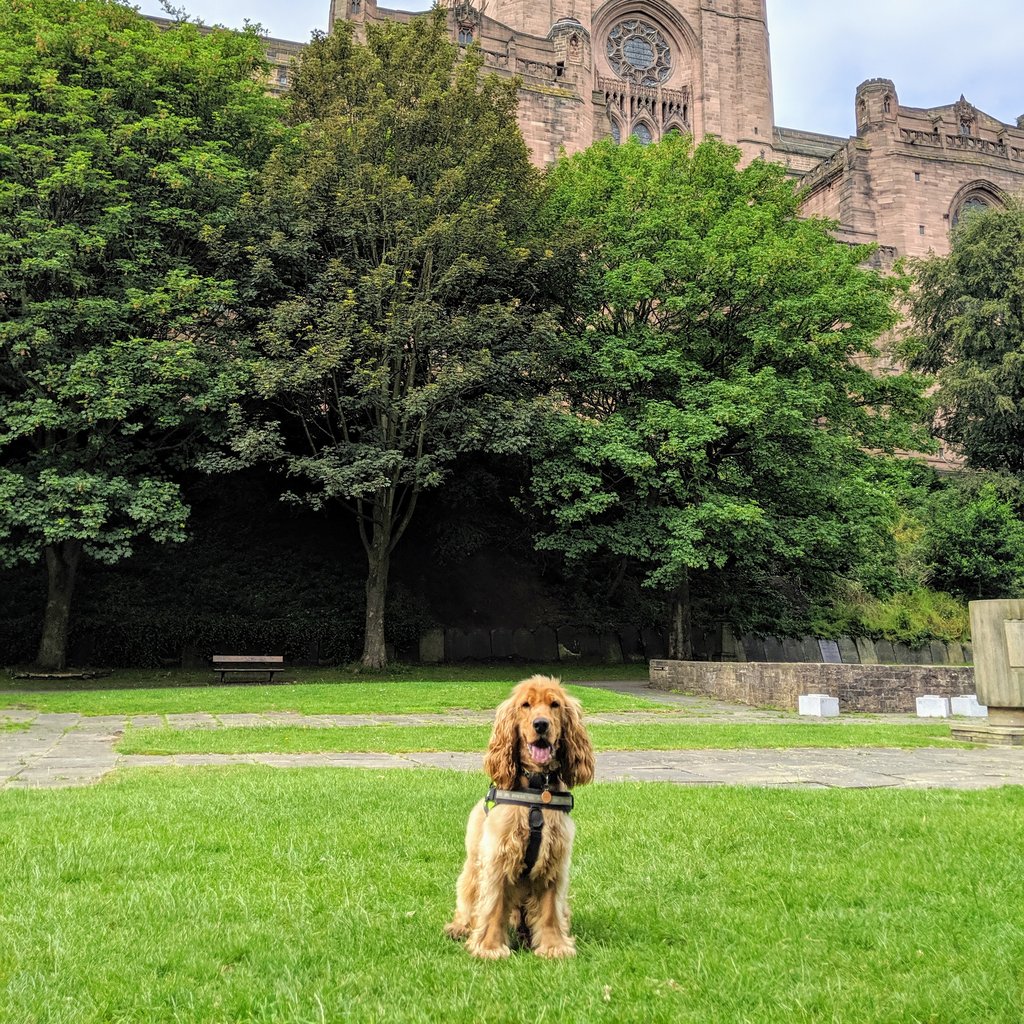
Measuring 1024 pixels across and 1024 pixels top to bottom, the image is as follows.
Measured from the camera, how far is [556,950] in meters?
3.42

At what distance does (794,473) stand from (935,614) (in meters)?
8.28

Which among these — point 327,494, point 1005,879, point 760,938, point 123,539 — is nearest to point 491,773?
point 760,938

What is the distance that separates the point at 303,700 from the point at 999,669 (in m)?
11.2

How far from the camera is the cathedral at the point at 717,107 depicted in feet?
171

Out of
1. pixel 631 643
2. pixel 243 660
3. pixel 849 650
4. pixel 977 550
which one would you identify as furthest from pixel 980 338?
pixel 243 660

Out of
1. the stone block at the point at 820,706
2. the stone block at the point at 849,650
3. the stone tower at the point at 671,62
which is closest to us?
the stone block at the point at 820,706

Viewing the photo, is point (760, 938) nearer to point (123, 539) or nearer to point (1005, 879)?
point (1005, 879)

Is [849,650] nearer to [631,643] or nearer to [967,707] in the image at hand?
[631,643]

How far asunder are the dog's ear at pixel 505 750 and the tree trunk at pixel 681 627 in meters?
21.1

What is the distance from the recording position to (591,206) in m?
25.5

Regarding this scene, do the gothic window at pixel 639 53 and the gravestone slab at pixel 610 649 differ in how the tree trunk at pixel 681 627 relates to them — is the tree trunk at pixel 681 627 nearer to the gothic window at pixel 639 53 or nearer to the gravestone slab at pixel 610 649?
the gravestone slab at pixel 610 649

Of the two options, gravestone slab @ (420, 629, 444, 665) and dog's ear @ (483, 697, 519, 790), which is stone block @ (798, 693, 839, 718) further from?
dog's ear @ (483, 697, 519, 790)

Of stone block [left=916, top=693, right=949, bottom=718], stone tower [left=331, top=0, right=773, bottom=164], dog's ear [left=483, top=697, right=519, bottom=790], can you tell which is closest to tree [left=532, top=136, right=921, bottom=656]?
stone block [left=916, top=693, right=949, bottom=718]

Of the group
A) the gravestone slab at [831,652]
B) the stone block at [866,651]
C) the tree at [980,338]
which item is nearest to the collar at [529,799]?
the gravestone slab at [831,652]
